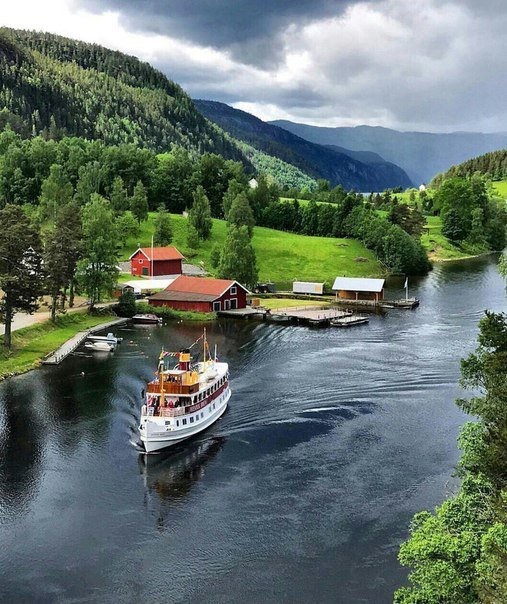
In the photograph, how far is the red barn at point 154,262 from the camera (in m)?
130

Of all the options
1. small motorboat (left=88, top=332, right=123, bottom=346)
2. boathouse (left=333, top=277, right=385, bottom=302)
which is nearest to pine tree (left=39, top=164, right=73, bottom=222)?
boathouse (left=333, top=277, right=385, bottom=302)

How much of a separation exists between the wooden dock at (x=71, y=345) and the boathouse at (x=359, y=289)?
143 ft

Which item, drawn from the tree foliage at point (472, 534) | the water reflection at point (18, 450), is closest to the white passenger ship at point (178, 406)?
the water reflection at point (18, 450)

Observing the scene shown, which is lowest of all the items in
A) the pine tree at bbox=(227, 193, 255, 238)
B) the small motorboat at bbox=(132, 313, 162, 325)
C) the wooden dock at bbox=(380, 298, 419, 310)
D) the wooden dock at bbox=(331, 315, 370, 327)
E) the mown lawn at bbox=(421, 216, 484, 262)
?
the small motorboat at bbox=(132, 313, 162, 325)

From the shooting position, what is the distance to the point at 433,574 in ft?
88.9

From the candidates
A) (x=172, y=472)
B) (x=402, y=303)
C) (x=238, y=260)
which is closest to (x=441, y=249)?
(x=402, y=303)

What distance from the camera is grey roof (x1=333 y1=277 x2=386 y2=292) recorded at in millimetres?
121438

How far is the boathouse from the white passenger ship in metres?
65.0

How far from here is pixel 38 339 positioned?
84.6m

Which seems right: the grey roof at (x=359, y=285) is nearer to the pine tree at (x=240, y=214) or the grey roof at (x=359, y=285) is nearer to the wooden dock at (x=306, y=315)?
the wooden dock at (x=306, y=315)

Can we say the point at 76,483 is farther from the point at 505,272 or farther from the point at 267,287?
the point at 267,287

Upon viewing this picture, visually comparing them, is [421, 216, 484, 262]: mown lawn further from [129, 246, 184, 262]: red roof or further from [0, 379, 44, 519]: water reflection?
[0, 379, 44, 519]: water reflection

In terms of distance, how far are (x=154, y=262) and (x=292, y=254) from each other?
119ft

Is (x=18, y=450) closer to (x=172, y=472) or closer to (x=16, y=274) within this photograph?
(x=172, y=472)
